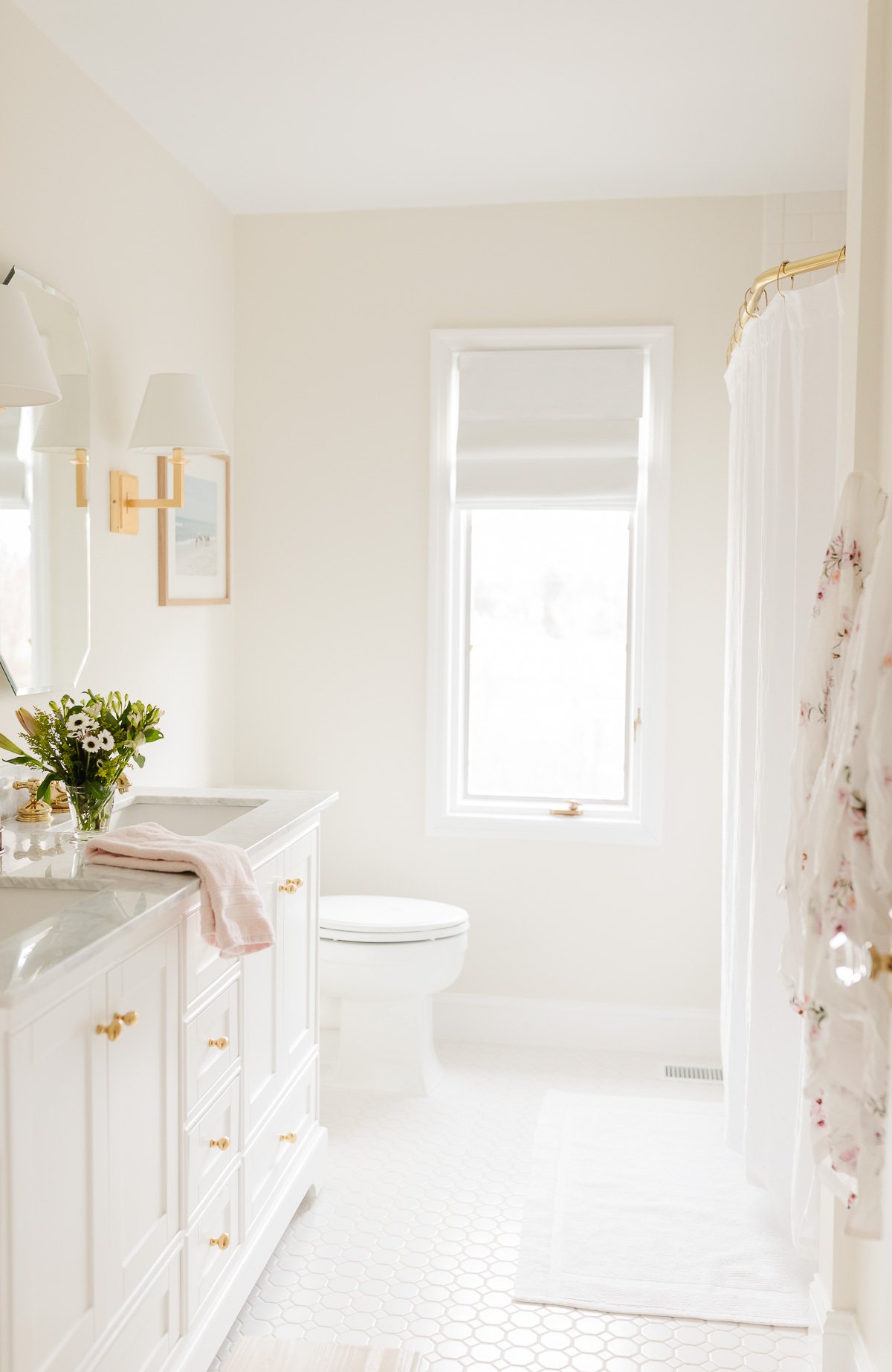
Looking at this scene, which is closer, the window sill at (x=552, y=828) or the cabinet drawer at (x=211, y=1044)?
the cabinet drawer at (x=211, y=1044)

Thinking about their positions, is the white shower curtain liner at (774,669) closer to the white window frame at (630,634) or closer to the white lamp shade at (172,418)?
the white window frame at (630,634)

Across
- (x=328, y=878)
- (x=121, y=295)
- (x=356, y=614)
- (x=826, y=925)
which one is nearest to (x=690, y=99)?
(x=121, y=295)

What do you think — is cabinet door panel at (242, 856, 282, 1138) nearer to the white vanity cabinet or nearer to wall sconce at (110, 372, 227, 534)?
the white vanity cabinet

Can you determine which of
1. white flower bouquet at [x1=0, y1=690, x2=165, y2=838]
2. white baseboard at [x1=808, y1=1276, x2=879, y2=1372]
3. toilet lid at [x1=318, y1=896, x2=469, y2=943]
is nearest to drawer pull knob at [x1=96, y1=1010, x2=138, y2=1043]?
white flower bouquet at [x1=0, y1=690, x2=165, y2=838]

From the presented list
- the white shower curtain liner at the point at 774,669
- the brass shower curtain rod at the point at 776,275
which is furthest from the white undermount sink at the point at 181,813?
the brass shower curtain rod at the point at 776,275

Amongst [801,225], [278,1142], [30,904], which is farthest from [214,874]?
[801,225]

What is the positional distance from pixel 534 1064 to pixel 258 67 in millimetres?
2765

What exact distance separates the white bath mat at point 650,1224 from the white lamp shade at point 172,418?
195cm

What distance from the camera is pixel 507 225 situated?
354 centimetres

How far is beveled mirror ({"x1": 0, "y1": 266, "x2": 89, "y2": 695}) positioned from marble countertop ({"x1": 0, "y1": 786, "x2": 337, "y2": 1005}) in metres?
0.36

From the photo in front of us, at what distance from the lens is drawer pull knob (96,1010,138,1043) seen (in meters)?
1.56

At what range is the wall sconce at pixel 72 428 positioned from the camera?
99.0 inches

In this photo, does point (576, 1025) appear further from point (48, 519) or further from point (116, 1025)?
point (116, 1025)

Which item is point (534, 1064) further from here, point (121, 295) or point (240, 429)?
point (121, 295)
